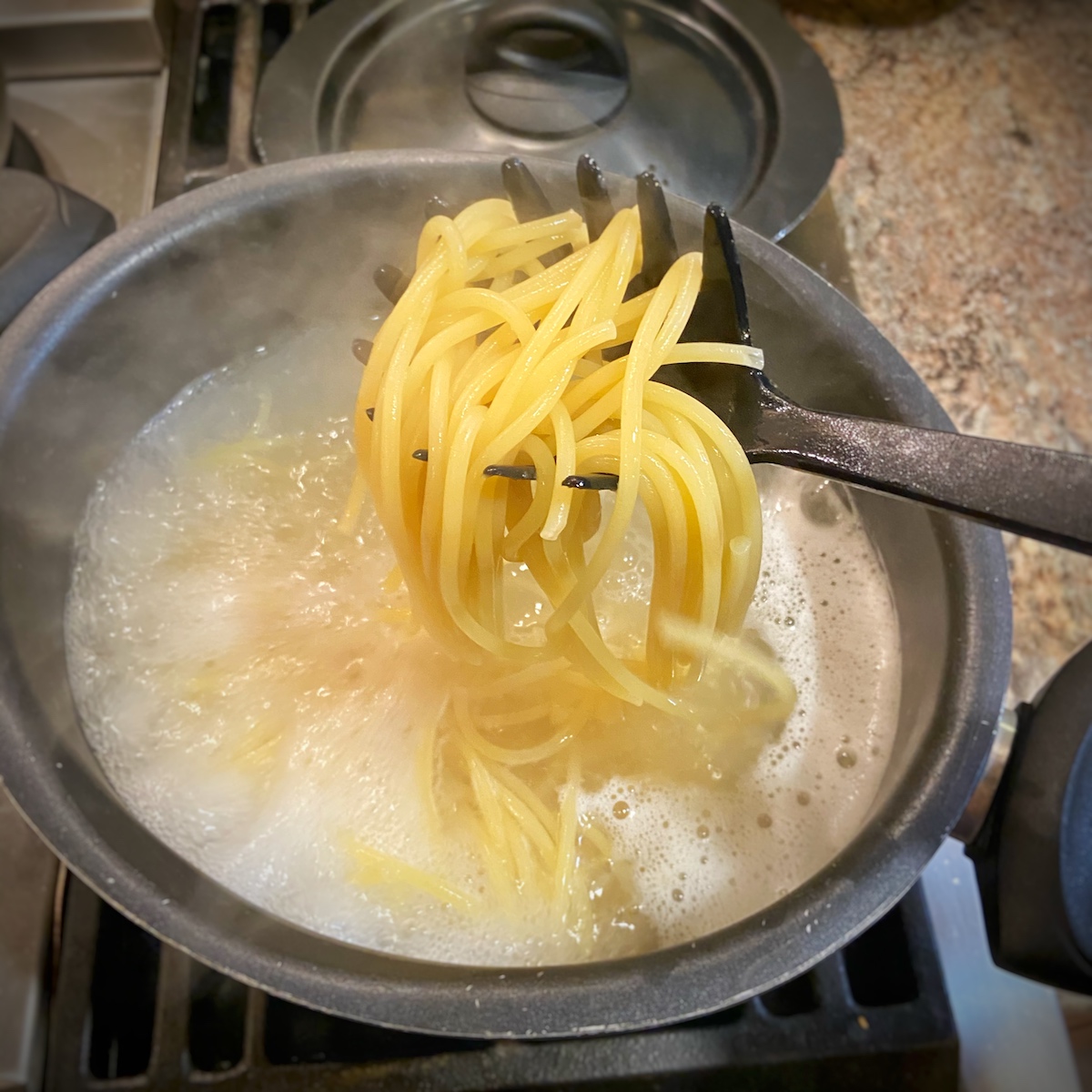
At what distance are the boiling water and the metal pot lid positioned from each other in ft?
1.39

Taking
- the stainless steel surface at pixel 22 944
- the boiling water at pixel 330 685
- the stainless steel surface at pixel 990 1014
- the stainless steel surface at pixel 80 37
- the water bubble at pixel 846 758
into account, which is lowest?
the stainless steel surface at pixel 22 944

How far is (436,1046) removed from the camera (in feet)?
3.05

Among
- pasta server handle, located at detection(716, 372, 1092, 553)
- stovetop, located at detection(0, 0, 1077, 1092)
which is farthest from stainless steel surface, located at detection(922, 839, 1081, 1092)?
pasta server handle, located at detection(716, 372, 1092, 553)

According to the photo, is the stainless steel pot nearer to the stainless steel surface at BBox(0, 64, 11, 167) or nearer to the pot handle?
the pot handle

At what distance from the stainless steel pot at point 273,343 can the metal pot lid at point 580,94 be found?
28 centimetres

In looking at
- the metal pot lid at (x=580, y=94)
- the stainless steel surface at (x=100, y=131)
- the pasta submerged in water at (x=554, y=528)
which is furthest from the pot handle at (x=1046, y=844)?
the stainless steel surface at (x=100, y=131)

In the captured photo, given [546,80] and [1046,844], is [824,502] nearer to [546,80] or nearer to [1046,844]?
[1046,844]

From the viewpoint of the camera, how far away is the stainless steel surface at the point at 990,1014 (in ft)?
3.14

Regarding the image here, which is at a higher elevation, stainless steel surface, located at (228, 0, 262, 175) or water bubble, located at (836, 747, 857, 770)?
stainless steel surface, located at (228, 0, 262, 175)

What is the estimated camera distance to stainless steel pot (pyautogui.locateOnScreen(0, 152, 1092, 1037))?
0.66m

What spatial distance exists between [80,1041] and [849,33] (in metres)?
2.04

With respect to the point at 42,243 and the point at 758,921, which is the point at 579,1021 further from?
the point at 42,243

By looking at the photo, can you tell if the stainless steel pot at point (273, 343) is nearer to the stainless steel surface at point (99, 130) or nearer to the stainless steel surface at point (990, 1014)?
the stainless steel surface at point (990, 1014)

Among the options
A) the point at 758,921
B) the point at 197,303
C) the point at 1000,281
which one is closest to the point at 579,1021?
the point at 758,921
